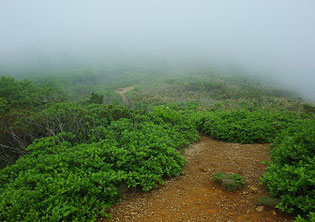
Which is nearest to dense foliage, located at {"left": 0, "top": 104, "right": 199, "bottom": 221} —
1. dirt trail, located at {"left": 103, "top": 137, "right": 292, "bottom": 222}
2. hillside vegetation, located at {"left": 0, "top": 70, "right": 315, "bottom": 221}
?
hillside vegetation, located at {"left": 0, "top": 70, "right": 315, "bottom": 221}

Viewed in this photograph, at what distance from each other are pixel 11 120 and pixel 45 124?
2.26 metres

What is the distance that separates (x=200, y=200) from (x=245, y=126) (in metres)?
6.39

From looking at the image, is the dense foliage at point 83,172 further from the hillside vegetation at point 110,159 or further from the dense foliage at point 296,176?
the dense foliage at point 296,176

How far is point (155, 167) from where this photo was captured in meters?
6.64

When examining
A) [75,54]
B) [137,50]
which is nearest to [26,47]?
[75,54]

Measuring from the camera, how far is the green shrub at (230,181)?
19.5 ft

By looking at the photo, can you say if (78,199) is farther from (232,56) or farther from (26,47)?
(26,47)

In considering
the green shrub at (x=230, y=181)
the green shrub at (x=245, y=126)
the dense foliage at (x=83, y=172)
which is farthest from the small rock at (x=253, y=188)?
the green shrub at (x=245, y=126)

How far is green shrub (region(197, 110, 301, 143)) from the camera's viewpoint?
1018 centimetres

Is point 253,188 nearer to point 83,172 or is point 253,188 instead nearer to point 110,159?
point 110,159

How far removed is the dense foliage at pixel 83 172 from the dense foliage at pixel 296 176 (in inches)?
120

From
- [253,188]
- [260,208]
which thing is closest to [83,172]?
[260,208]

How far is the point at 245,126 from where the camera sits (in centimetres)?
1086

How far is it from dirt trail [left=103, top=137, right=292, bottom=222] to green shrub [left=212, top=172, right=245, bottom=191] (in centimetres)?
15
